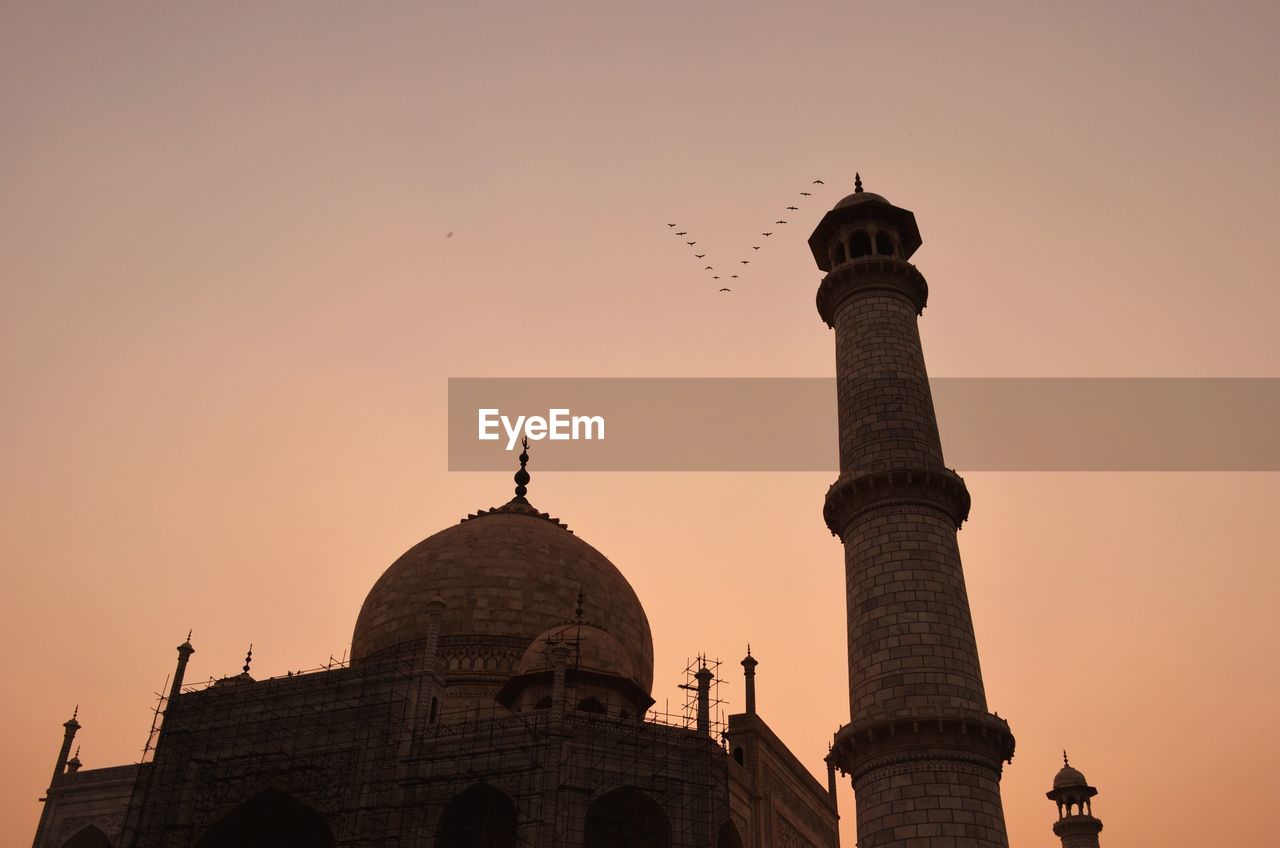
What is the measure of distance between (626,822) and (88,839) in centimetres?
1461

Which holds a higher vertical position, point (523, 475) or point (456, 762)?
point (523, 475)

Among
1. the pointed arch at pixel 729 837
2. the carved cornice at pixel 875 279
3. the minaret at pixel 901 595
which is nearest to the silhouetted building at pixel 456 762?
the pointed arch at pixel 729 837

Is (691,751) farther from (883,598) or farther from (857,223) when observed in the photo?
(857,223)

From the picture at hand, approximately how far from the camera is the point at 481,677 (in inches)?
1182

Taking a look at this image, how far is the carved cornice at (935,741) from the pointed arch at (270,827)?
556 inches

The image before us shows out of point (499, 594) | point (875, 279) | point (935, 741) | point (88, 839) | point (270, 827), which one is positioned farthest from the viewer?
point (499, 594)

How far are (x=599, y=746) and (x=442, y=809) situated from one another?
3.47 m

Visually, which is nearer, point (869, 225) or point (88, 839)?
point (869, 225)

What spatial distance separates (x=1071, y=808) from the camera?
37.9 meters

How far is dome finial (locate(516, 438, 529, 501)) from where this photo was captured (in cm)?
3997

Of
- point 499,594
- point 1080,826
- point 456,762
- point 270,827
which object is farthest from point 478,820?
point 1080,826

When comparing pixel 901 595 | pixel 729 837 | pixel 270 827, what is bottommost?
pixel 729 837

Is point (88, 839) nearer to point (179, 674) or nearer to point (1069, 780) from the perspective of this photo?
point (179, 674)

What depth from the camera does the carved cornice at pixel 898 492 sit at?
746 inches
